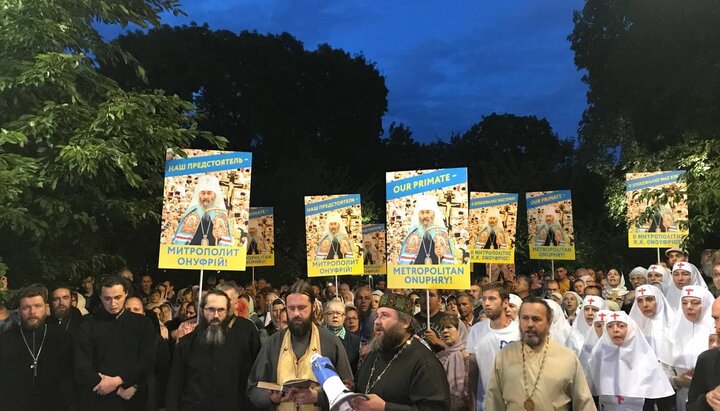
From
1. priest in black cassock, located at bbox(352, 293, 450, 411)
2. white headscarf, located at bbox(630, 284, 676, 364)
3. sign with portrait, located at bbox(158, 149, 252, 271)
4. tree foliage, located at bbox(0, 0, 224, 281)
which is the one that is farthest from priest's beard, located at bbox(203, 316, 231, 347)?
white headscarf, located at bbox(630, 284, 676, 364)

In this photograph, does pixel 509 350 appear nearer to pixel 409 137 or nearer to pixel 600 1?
pixel 600 1

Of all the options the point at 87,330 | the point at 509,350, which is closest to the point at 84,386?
the point at 87,330

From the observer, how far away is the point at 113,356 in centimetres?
669

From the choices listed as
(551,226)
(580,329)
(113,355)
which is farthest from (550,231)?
(113,355)

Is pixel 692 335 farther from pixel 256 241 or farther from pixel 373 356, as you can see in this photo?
pixel 256 241

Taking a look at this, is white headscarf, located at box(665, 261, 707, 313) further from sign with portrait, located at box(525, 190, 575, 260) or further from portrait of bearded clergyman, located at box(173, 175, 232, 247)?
sign with portrait, located at box(525, 190, 575, 260)

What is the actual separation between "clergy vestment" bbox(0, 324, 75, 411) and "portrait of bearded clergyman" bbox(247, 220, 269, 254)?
31.8 ft

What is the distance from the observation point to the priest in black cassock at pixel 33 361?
6.58 m

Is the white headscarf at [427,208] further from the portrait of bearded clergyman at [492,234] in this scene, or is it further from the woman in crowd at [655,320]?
the portrait of bearded clergyman at [492,234]

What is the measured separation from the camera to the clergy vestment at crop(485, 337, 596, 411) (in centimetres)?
525

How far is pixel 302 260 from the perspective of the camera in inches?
1071

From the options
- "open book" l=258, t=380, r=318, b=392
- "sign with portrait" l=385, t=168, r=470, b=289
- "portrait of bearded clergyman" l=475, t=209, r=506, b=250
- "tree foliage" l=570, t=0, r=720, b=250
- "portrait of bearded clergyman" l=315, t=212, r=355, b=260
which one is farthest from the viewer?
"portrait of bearded clergyman" l=475, t=209, r=506, b=250

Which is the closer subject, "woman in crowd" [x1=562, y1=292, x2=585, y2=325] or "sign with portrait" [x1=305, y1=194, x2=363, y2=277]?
"woman in crowd" [x1=562, y1=292, x2=585, y2=325]

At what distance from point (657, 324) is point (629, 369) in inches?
54.8
